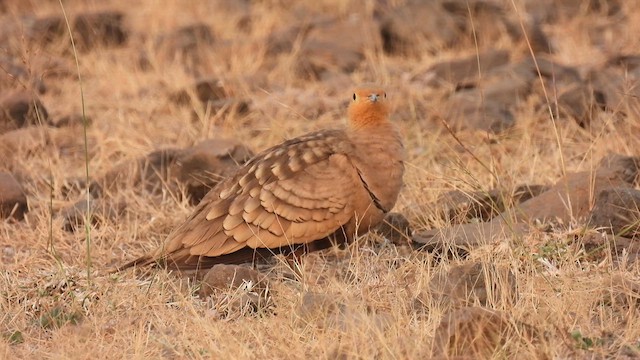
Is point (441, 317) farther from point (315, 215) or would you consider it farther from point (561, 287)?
point (315, 215)

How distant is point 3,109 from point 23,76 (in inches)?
39.7

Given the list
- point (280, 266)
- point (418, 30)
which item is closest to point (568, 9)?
point (418, 30)

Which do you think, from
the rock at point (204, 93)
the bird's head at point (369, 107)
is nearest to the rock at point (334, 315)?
the bird's head at point (369, 107)

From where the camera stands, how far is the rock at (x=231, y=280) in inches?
184

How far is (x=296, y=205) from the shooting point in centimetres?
490

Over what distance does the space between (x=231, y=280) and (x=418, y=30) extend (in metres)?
5.03

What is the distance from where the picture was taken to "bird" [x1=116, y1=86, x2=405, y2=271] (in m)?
4.89

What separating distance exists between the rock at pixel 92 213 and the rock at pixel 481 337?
2452 millimetres

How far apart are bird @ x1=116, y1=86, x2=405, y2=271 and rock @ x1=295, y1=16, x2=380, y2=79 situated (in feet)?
12.1

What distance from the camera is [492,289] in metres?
4.27

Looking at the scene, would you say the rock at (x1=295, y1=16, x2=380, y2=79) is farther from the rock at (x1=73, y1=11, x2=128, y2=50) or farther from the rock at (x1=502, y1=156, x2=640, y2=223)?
the rock at (x1=502, y1=156, x2=640, y2=223)

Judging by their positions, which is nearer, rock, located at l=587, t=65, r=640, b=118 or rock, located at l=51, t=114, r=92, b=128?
rock, located at l=587, t=65, r=640, b=118

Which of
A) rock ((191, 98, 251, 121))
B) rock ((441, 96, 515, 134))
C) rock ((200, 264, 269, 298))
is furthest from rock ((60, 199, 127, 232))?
rock ((441, 96, 515, 134))

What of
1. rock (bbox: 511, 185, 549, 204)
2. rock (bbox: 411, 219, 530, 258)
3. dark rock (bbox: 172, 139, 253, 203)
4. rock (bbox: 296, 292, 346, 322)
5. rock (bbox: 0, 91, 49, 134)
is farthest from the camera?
rock (bbox: 0, 91, 49, 134)
